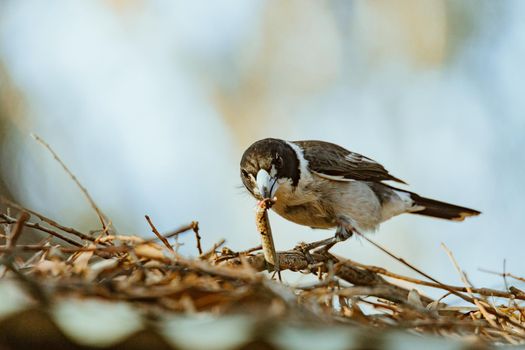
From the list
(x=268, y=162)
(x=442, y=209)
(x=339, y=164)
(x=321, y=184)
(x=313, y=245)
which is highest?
(x=268, y=162)

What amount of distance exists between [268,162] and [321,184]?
611 mm

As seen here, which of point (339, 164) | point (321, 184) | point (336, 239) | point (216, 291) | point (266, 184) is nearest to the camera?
point (216, 291)

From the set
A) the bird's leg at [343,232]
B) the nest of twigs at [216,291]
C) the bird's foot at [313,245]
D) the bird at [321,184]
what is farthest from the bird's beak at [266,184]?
the nest of twigs at [216,291]

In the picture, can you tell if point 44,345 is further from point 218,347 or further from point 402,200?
point 402,200

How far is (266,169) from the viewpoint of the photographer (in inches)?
195

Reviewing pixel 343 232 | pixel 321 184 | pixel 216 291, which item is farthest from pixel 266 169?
pixel 216 291

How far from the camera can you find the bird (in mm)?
5039

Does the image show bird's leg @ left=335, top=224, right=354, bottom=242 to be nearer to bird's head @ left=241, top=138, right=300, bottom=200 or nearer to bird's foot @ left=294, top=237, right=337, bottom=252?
bird's foot @ left=294, top=237, right=337, bottom=252

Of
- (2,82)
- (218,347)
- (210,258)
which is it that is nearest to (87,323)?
(218,347)

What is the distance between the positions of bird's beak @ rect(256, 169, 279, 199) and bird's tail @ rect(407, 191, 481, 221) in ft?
A: 6.40

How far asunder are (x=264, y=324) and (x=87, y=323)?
329 millimetres

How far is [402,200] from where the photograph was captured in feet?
20.7

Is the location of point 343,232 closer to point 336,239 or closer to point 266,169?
point 336,239

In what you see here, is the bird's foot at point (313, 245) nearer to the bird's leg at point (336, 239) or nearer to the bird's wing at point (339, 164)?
the bird's leg at point (336, 239)
